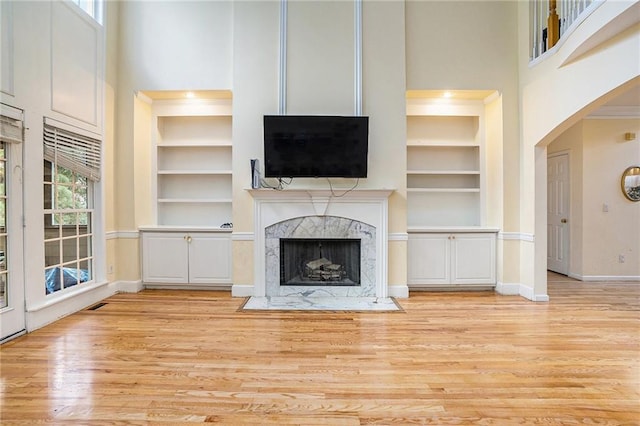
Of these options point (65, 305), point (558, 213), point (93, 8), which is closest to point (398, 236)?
point (558, 213)

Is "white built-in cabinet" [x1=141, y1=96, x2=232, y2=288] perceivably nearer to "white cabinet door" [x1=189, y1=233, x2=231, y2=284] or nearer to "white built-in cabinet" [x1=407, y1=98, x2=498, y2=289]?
"white cabinet door" [x1=189, y1=233, x2=231, y2=284]

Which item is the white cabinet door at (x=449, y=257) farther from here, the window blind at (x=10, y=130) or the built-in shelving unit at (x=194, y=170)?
the window blind at (x=10, y=130)

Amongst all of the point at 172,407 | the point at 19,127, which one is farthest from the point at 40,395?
the point at 19,127

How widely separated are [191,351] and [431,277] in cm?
312

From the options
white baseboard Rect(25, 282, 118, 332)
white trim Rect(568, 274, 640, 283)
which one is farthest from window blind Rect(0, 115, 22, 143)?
white trim Rect(568, 274, 640, 283)

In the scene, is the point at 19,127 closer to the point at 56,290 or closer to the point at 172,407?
the point at 56,290

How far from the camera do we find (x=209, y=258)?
4.56 metres

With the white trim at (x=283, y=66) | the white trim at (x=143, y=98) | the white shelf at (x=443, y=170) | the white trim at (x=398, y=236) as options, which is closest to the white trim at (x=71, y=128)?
the white trim at (x=143, y=98)

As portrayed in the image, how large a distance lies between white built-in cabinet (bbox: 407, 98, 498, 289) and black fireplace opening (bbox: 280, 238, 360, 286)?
2.62 ft

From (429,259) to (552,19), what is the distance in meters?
3.12

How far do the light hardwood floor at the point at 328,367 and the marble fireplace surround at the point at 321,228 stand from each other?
25.5 inches

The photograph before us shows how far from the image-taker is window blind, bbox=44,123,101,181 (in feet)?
11.2

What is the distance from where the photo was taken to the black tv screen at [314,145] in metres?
4.12

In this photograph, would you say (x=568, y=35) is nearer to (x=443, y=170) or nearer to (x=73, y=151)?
(x=443, y=170)
